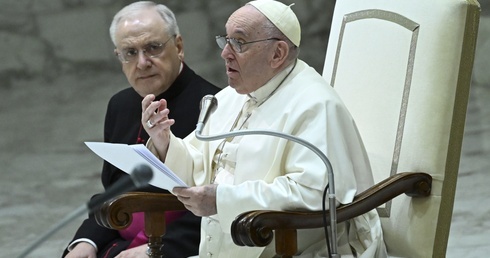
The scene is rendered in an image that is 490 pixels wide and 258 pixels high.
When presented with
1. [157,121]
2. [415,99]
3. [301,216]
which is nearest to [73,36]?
[157,121]

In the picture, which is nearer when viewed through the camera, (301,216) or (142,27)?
(301,216)

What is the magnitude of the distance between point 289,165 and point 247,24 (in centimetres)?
A: 52

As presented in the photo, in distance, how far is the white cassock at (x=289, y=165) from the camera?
3.18m

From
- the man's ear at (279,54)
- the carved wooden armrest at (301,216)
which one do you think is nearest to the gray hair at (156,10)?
the man's ear at (279,54)

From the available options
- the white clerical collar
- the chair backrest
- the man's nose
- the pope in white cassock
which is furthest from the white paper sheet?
the man's nose

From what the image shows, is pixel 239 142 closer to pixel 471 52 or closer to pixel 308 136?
pixel 308 136

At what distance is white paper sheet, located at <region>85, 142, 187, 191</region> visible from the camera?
3049mm

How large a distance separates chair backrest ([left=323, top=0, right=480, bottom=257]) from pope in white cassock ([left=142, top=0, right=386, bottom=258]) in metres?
0.14

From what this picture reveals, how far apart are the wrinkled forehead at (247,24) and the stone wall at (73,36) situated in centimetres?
518

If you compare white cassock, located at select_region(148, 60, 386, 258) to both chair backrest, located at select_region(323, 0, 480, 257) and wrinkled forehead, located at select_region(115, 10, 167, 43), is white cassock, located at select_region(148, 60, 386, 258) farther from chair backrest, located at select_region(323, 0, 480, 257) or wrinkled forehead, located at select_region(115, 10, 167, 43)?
wrinkled forehead, located at select_region(115, 10, 167, 43)

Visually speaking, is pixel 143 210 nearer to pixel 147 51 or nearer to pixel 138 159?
pixel 138 159

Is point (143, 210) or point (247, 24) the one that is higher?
point (247, 24)

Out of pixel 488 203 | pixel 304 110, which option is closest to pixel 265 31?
pixel 304 110

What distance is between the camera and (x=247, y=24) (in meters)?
3.46
